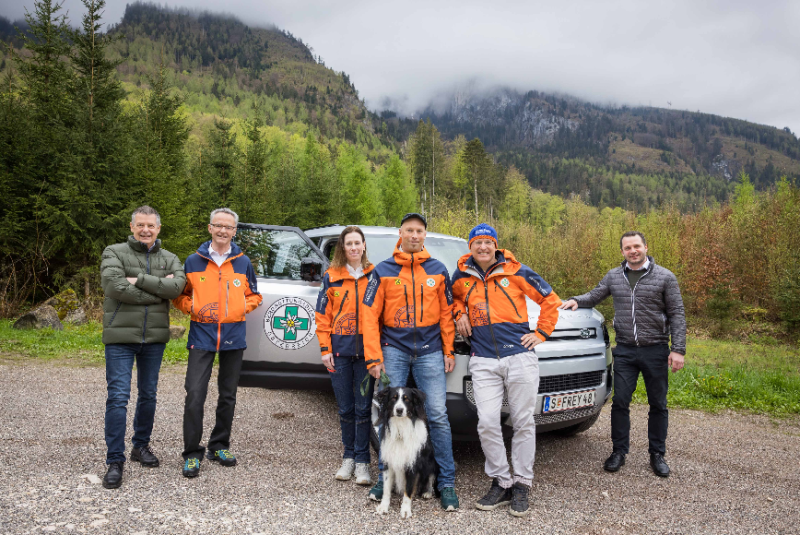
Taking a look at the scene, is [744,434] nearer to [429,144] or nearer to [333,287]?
[333,287]

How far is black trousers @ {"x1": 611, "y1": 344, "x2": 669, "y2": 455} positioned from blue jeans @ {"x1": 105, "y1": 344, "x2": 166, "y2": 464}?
3.69 meters

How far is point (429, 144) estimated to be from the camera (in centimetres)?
5662

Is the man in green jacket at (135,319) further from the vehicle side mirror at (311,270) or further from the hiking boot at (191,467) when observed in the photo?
the vehicle side mirror at (311,270)

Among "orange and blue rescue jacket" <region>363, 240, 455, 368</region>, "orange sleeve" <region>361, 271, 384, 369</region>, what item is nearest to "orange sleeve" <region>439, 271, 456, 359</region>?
"orange and blue rescue jacket" <region>363, 240, 455, 368</region>

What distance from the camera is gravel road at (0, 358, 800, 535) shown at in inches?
112

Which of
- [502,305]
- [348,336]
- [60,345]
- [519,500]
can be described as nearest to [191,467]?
[348,336]

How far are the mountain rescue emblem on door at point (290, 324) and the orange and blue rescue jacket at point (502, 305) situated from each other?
1490mm

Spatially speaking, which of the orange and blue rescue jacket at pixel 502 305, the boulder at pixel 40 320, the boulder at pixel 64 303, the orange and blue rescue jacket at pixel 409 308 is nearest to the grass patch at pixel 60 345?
the boulder at pixel 40 320

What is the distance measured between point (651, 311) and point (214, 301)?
3518 millimetres

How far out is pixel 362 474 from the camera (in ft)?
11.4

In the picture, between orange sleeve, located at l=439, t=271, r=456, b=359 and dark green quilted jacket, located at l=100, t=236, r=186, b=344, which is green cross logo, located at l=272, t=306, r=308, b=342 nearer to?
dark green quilted jacket, located at l=100, t=236, r=186, b=344

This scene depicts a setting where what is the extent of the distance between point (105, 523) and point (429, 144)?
186ft

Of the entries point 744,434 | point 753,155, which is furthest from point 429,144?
point 753,155

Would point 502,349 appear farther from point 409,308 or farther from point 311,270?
point 311,270
